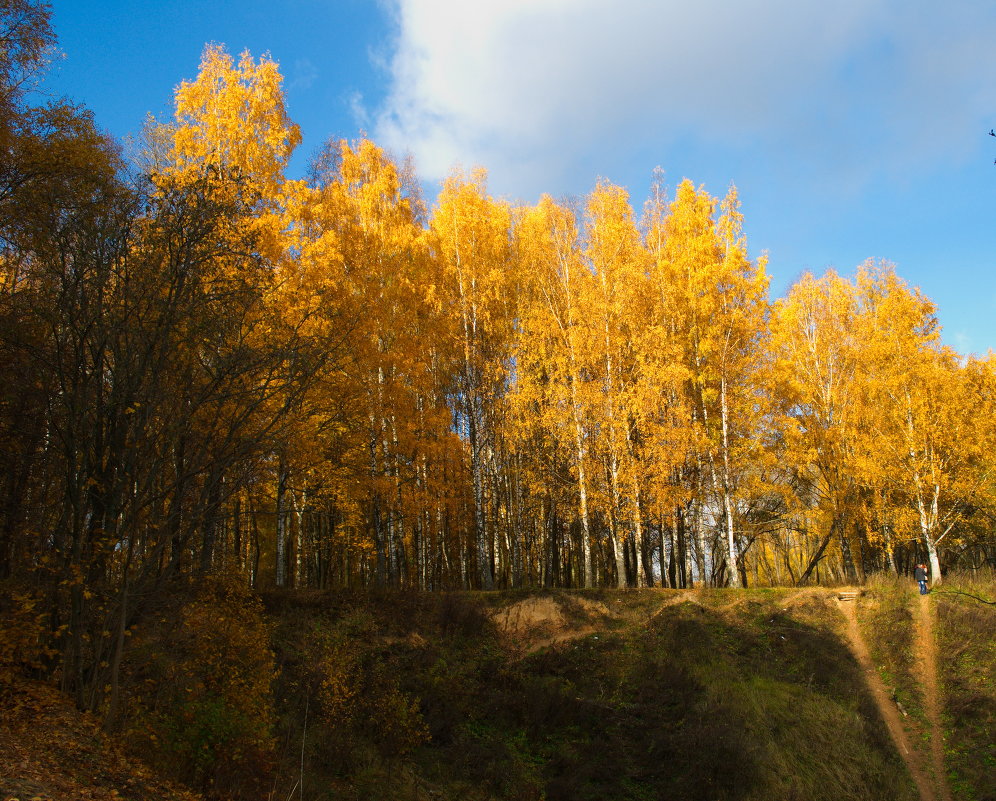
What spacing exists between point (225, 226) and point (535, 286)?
13.3 meters

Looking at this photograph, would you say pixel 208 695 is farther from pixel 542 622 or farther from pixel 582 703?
pixel 542 622

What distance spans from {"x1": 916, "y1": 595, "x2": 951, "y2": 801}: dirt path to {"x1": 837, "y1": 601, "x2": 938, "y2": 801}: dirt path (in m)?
0.27

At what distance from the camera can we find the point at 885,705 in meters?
14.3

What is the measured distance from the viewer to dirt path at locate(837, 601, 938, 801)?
40.0 ft

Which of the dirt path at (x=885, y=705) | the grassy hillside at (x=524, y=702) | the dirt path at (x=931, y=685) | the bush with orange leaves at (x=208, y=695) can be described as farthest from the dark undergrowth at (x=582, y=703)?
the bush with orange leaves at (x=208, y=695)

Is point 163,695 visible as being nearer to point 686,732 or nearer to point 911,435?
point 686,732

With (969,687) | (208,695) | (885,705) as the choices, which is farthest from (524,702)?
(969,687)

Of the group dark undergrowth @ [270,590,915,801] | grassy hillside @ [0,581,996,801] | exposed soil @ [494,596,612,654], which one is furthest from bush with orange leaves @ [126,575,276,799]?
exposed soil @ [494,596,612,654]

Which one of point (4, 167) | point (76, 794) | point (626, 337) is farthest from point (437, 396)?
point (76, 794)

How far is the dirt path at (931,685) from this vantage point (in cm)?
1239

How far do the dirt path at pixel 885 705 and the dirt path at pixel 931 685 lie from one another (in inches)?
10.5

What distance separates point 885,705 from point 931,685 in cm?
152

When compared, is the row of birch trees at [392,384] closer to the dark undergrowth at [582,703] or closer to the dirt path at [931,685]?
the dark undergrowth at [582,703]

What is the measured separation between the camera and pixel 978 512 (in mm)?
23156
